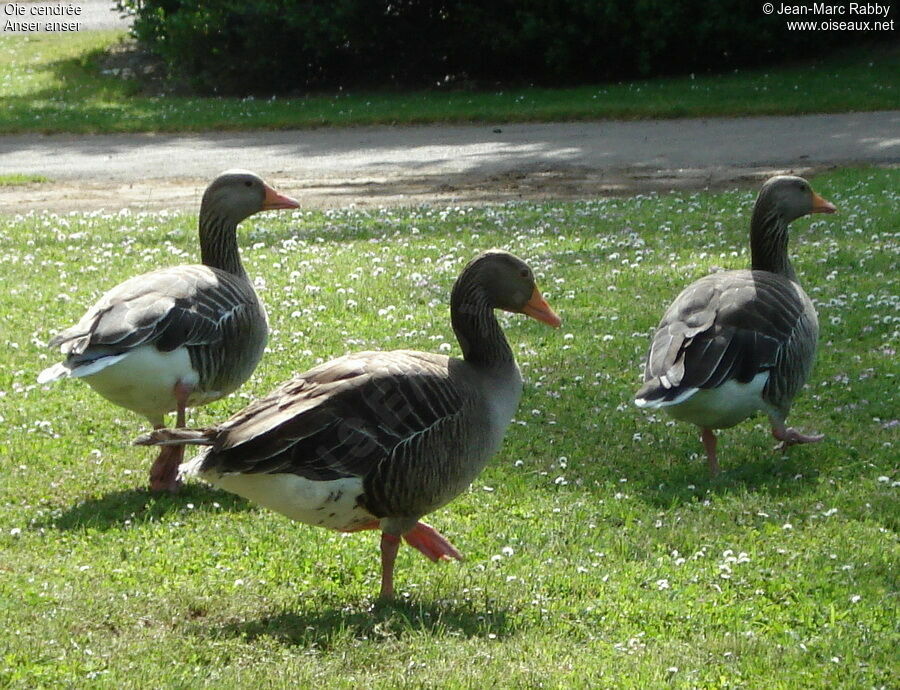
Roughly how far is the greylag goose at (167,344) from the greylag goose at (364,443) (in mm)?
1485

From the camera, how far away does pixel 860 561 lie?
5.51m

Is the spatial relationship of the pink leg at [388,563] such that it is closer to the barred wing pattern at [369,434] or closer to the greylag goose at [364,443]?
the greylag goose at [364,443]

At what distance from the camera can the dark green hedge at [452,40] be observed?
2525 centimetres

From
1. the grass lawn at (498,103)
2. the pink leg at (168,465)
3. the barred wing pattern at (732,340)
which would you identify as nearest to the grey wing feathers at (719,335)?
the barred wing pattern at (732,340)

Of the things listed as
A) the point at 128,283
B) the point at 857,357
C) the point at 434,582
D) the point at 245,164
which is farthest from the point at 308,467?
the point at 245,164

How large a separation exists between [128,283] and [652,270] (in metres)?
5.68

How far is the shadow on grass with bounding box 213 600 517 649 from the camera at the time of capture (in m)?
4.71

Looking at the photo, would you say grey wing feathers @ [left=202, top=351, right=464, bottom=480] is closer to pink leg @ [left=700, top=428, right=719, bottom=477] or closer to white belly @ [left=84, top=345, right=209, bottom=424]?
white belly @ [left=84, top=345, right=209, bottom=424]

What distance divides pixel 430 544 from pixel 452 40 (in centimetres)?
2317

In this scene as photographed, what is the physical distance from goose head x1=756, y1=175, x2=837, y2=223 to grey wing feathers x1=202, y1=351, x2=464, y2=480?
3808 millimetres

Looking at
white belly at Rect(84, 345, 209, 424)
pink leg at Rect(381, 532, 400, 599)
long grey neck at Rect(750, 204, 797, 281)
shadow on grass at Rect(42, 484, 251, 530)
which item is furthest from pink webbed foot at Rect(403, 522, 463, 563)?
long grey neck at Rect(750, 204, 797, 281)

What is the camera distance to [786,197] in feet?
26.8

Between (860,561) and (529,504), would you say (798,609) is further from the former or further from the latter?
(529,504)

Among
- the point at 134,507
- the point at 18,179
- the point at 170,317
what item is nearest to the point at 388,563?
the point at 134,507
